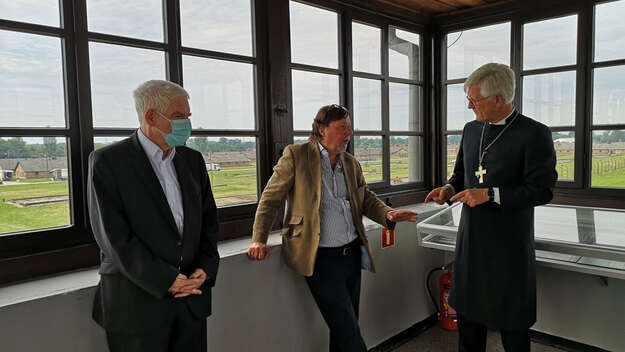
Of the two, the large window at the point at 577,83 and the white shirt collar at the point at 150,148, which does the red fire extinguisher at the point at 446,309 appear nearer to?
the large window at the point at 577,83

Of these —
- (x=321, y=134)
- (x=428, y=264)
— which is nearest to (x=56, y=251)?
(x=321, y=134)

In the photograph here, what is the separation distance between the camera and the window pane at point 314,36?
2.93 meters

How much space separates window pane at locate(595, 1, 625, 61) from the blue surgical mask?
3020mm

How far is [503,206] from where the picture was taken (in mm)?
2086

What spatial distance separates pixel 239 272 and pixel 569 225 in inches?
78.4

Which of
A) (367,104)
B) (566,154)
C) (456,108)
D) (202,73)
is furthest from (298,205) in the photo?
(566,154)

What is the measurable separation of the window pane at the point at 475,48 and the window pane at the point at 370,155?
3.32 ft

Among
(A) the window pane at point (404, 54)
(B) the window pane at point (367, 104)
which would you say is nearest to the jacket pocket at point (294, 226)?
(B) the window pane at point (367, 104)

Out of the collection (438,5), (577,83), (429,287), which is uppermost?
(438,5)

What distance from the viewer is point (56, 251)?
1.99 m

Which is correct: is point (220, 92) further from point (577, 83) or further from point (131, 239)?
point (577, 83)

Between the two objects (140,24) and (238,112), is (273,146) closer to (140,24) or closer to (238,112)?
(238,112)

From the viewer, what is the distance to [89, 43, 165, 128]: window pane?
82.8 inches

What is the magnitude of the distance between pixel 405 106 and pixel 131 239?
2811 millimetres
